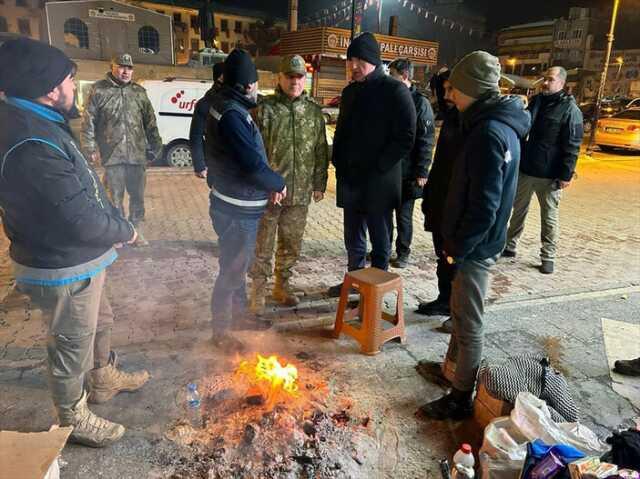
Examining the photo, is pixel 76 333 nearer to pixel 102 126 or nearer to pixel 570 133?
pixel 102 126

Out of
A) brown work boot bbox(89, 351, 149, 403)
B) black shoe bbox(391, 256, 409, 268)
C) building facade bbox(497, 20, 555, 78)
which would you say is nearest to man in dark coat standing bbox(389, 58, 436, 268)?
black shoe bbox(391, 256, 409, 268)

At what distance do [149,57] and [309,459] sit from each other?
25191 mm

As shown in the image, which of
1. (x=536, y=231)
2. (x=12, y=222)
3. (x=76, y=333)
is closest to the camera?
(x=12, y=222)

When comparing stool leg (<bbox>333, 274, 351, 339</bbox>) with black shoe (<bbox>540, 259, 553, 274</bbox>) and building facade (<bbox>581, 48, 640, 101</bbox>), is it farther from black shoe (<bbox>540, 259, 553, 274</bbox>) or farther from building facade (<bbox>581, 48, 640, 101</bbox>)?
building facade (<bbox>581, 48, 640, 101</bbox>)

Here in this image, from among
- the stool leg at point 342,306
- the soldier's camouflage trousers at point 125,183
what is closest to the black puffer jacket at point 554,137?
the stool leg at point 342,306

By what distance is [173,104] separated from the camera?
34.9ft

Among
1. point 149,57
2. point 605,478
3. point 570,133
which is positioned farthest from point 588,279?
point 149,57

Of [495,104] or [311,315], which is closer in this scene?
[495,104]

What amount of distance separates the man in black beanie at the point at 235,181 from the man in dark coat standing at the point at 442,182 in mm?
1529

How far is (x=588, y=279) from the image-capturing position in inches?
214

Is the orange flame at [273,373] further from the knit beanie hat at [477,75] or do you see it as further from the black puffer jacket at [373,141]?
the knit beanie hat at [477,75]

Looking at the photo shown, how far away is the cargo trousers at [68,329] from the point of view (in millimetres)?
2354

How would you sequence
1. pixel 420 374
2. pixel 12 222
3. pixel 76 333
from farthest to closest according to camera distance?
pixel 420 374, pixel 76 333, pixel 12 222

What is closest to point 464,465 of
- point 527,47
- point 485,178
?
point 485,178
